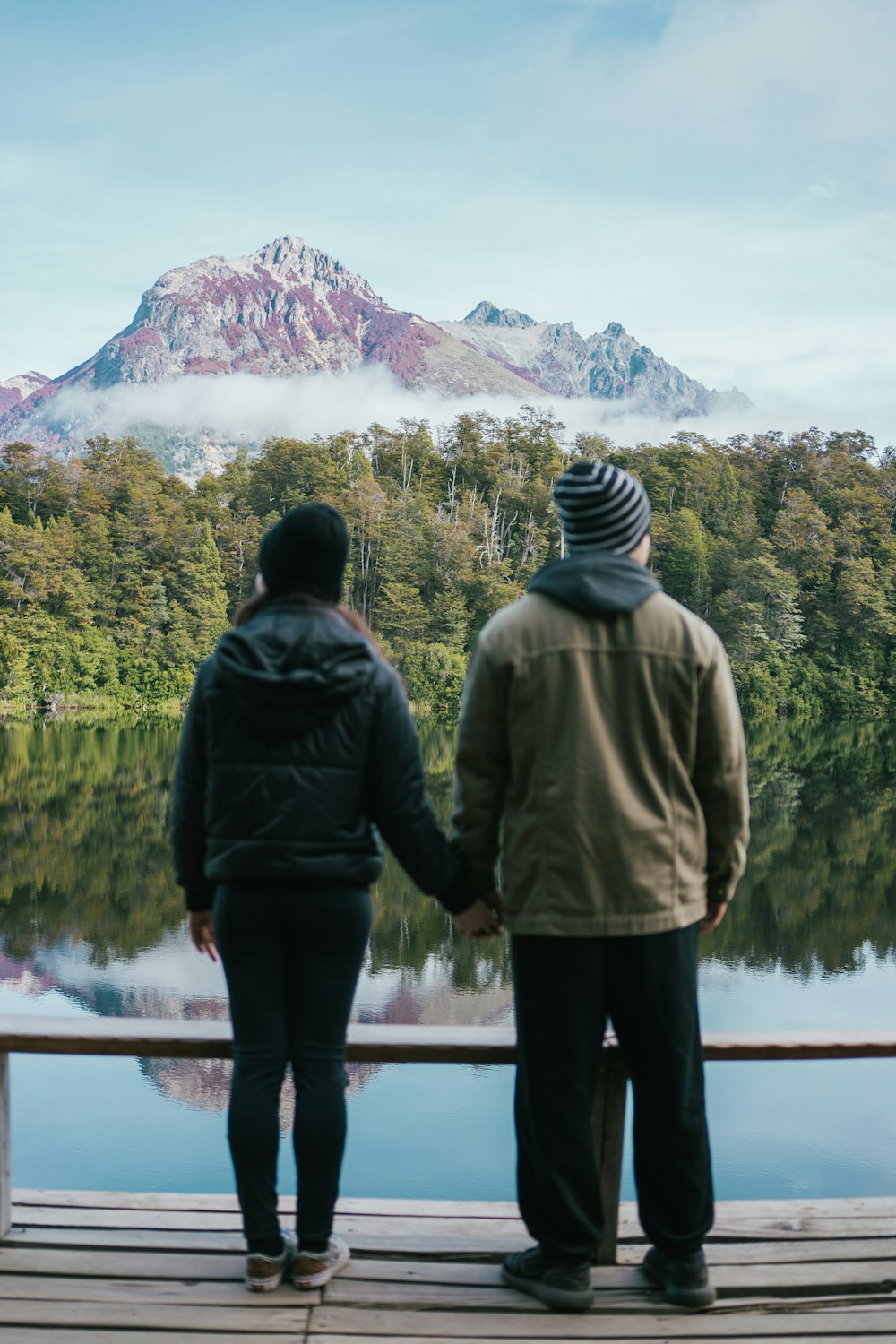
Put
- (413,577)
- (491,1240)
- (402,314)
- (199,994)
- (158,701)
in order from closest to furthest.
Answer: (491,1240), (199,994), (158,701), (413,577), (402,314)

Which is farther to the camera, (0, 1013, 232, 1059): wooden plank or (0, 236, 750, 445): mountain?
(0, 236, 750, 445): mountain

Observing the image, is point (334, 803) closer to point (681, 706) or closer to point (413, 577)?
point (681, 706)

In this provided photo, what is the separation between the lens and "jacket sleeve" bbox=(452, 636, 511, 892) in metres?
1.55

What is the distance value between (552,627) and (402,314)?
5581 inches

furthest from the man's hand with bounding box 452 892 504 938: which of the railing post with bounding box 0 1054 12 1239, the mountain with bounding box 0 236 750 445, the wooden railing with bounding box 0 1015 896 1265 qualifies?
the mountain with bounding box 0 236 750 445

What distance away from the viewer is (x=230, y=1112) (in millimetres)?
1609

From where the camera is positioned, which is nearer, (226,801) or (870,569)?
(226,801)

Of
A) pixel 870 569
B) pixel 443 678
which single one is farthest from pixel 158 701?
pixel 870 569

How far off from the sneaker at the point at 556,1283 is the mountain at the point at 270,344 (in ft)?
398

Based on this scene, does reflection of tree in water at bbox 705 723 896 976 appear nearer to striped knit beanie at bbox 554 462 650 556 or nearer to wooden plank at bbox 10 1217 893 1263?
wooden plank at bbox 10 1217 893 1263

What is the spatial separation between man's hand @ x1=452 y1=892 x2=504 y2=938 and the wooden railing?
14cm

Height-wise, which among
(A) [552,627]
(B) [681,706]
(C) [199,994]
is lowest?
(C) [199,994]

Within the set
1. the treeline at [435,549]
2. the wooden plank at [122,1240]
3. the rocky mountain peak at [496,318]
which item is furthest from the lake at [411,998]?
the rocky mountain peak at [496,318]

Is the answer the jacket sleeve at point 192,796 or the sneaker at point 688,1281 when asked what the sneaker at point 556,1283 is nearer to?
the sneaker at point 688,1281
